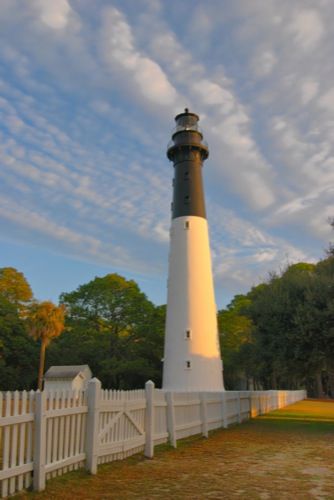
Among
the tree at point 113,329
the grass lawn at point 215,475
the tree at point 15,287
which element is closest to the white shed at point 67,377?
the tree at point 113,329

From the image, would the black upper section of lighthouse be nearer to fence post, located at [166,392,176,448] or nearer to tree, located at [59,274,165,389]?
fence post, located at [166,392,176,448]

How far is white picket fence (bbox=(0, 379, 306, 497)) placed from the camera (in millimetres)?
5953

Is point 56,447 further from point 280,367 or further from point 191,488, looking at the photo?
point 280,367

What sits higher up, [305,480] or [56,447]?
[56,447]

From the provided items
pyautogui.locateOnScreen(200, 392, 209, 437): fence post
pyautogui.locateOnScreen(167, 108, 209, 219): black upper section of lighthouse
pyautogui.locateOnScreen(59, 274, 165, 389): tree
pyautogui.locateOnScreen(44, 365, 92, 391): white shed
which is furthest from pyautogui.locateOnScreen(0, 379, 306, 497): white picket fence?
pyautogui.locateOnScreen(59, 274, 165, 389): tree

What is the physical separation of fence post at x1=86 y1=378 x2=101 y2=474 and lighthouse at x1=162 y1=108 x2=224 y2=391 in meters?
16.9

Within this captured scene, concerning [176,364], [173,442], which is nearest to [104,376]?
[176,364]

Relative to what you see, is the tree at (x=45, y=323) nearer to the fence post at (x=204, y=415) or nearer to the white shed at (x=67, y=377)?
the white shed at (x=67, y=377)

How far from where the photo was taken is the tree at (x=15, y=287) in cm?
4544

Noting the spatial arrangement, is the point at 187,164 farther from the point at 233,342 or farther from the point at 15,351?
the point at 15,351

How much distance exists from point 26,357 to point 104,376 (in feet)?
24.0

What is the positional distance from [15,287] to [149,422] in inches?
1523

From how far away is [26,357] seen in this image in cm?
4169

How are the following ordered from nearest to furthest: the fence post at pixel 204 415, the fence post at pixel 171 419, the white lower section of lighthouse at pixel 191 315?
the fence post at pixel 171 419
the fence post at pixel 204 415
the white lower section of lighthouse at pixel 191 315
